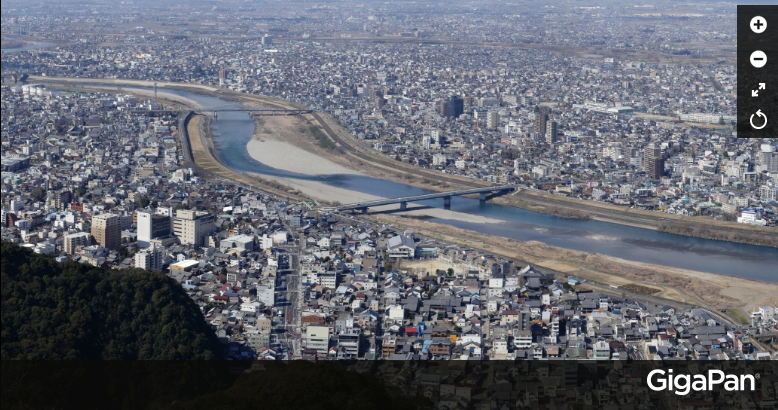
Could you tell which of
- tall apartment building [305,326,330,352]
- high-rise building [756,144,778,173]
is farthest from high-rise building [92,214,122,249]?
high-rise building [756,144,778,173]

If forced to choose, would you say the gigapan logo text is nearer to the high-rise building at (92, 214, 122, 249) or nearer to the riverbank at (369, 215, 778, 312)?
the riverbank at (369, 215, 778, 312)

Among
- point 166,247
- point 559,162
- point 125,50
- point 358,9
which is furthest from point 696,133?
point 358,9

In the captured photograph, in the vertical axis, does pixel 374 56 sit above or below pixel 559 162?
above

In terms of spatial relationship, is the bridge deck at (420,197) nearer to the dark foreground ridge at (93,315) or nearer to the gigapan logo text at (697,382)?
the dark foreground ridge at (93,315)

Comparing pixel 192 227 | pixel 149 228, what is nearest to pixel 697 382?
pixel 192 227

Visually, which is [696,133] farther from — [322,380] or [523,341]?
[322,380]

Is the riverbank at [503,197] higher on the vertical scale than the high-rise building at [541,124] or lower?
lower

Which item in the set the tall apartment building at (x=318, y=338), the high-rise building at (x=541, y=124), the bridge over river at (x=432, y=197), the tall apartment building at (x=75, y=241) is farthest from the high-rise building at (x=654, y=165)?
the tall apartment building at (x=318, y=338)
